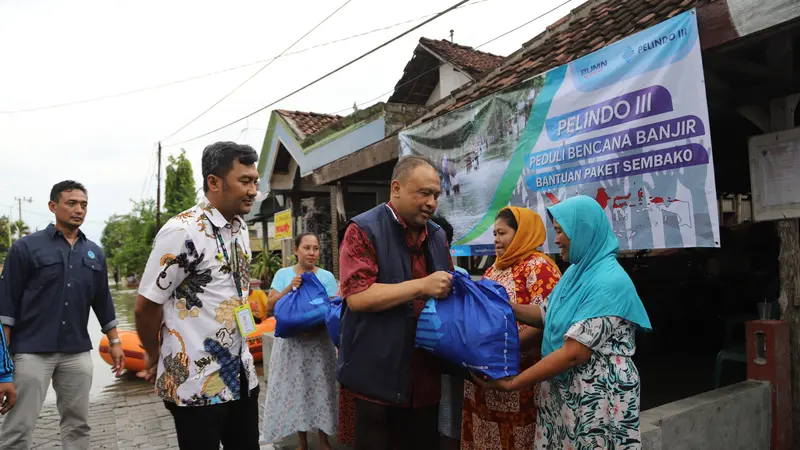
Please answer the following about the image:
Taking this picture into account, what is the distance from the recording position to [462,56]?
13789 millimetres

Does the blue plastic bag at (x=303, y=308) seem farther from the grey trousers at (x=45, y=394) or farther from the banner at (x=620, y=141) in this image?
the banner at (x=620, y=141)

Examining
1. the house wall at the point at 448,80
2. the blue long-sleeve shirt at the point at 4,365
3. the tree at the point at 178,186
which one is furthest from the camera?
the tree at the point at 178,186

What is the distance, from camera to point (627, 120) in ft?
10.7

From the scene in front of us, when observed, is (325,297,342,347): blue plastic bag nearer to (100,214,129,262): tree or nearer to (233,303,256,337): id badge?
(233,303,256,337): id badge

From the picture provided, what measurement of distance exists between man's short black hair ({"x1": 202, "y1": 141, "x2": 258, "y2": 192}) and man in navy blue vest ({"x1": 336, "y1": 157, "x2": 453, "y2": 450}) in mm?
568

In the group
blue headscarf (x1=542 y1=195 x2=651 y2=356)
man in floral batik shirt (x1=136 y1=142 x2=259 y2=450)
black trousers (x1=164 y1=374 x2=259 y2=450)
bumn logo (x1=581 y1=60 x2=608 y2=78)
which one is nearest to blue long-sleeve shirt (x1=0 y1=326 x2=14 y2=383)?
man in floral batik shirt (x1=136 y1=142 x2=259 y2=450)

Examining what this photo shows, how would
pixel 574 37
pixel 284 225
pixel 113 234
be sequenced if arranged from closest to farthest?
pixel 574 37 < pixel 284 225 < pixel 113 234

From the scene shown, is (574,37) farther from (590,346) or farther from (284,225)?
(284,225)

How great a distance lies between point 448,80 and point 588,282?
1226 centimetres

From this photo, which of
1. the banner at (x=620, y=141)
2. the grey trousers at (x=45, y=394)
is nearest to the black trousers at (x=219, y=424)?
the grey trousers at (x=45, y=394)

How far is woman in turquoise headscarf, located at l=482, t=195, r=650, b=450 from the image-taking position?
6.57 feet

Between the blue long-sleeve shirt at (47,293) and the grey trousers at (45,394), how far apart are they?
85mm

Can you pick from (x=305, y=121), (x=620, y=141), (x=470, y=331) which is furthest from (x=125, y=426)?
(x=305, y=121)

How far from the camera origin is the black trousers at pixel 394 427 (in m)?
2.00
